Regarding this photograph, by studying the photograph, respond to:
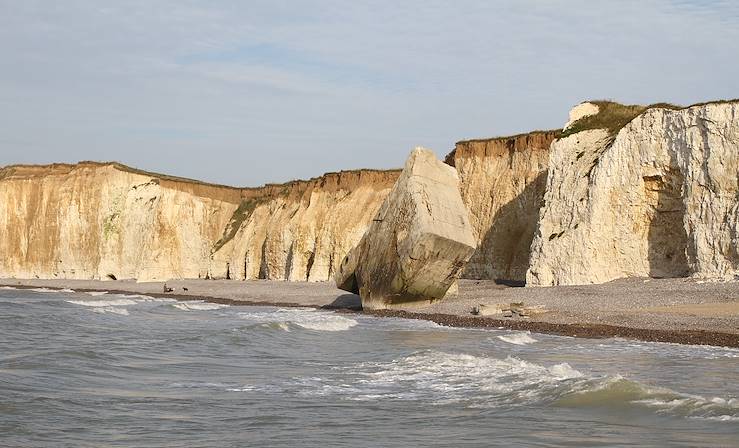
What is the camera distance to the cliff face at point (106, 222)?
67688 millimetres

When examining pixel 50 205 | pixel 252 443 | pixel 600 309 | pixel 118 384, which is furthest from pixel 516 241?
pixel 50 205

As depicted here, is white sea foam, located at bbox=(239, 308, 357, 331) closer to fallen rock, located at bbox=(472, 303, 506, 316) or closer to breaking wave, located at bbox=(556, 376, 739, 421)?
fallen rock, located at bbox=(472, 303, 506, 316)

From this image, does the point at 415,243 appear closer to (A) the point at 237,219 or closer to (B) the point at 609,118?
(B) the point at 609,118

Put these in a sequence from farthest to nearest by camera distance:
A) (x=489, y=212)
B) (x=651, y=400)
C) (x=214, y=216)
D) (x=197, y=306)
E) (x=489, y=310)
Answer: (x=214, y=216) → (x=489, y=212) → (x=197, y=306) → (x=489, y=310) → (x=651, y=400)

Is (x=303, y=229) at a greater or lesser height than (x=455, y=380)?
greater

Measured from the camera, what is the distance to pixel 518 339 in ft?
67.6

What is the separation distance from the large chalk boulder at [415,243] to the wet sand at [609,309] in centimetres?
93

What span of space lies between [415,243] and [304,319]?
4409mm

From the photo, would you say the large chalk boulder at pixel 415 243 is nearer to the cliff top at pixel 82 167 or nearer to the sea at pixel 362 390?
the sea at pixel 362 390

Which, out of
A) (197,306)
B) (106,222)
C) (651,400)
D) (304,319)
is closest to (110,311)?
(197,306)

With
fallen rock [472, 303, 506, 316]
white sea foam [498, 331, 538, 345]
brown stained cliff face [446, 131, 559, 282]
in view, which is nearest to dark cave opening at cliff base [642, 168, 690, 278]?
fallen rock [472, 303, 506, 316]

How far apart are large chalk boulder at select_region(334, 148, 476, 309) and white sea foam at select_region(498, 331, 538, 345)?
744 centimetres

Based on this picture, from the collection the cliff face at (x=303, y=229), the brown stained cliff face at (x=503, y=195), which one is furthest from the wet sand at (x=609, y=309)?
the cliff face at (x=303, y=229)

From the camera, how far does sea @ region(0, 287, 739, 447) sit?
9.88 metres
